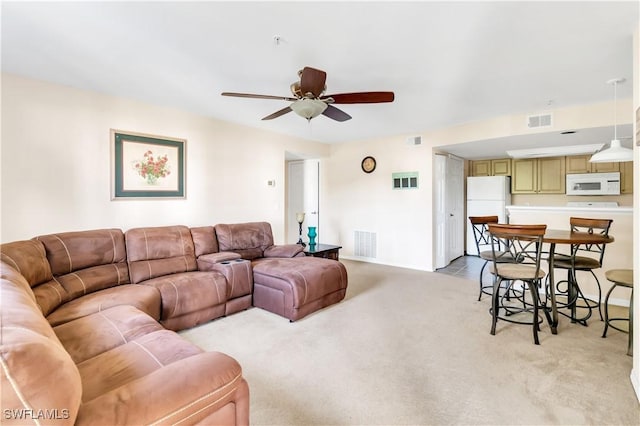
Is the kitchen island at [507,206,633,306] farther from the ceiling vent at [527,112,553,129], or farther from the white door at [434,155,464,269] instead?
A: the white door at [434,155,464,269]

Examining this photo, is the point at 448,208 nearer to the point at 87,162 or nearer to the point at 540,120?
the point at 540,120

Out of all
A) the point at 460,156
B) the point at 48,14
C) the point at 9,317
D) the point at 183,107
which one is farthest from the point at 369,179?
the point at 9,317

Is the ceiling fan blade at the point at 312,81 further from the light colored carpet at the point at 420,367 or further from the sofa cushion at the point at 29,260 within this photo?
the sofa cushion at the point at 29,260

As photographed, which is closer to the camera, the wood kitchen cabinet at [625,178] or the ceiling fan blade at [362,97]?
the ceiling fan blade at [362,97]

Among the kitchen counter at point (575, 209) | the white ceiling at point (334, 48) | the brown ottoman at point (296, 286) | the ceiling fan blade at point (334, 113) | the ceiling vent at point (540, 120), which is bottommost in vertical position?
the brown ottoman at point (296, 286)

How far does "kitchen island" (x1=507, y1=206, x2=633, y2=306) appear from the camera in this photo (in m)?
3.34

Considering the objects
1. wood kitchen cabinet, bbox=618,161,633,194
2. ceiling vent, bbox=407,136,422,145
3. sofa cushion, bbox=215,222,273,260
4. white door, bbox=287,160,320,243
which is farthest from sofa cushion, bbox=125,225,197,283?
wood kitchen cabinet, bbox=618,161,633,194

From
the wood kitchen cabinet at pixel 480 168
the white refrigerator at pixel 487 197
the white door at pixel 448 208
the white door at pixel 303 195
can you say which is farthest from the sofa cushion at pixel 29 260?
the wood kitchen cabinet at pixel 480 168

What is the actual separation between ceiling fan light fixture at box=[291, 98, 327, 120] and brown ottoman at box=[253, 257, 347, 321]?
1577 mm

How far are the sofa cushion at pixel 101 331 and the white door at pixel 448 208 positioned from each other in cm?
443

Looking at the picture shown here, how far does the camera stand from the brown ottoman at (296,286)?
115 inches

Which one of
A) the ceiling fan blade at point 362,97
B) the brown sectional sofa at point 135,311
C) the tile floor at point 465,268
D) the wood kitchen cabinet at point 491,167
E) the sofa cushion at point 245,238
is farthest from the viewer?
the wood kitchen cabinet at point 491,167

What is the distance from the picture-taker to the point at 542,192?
5.70 m

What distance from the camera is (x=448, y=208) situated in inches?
214
